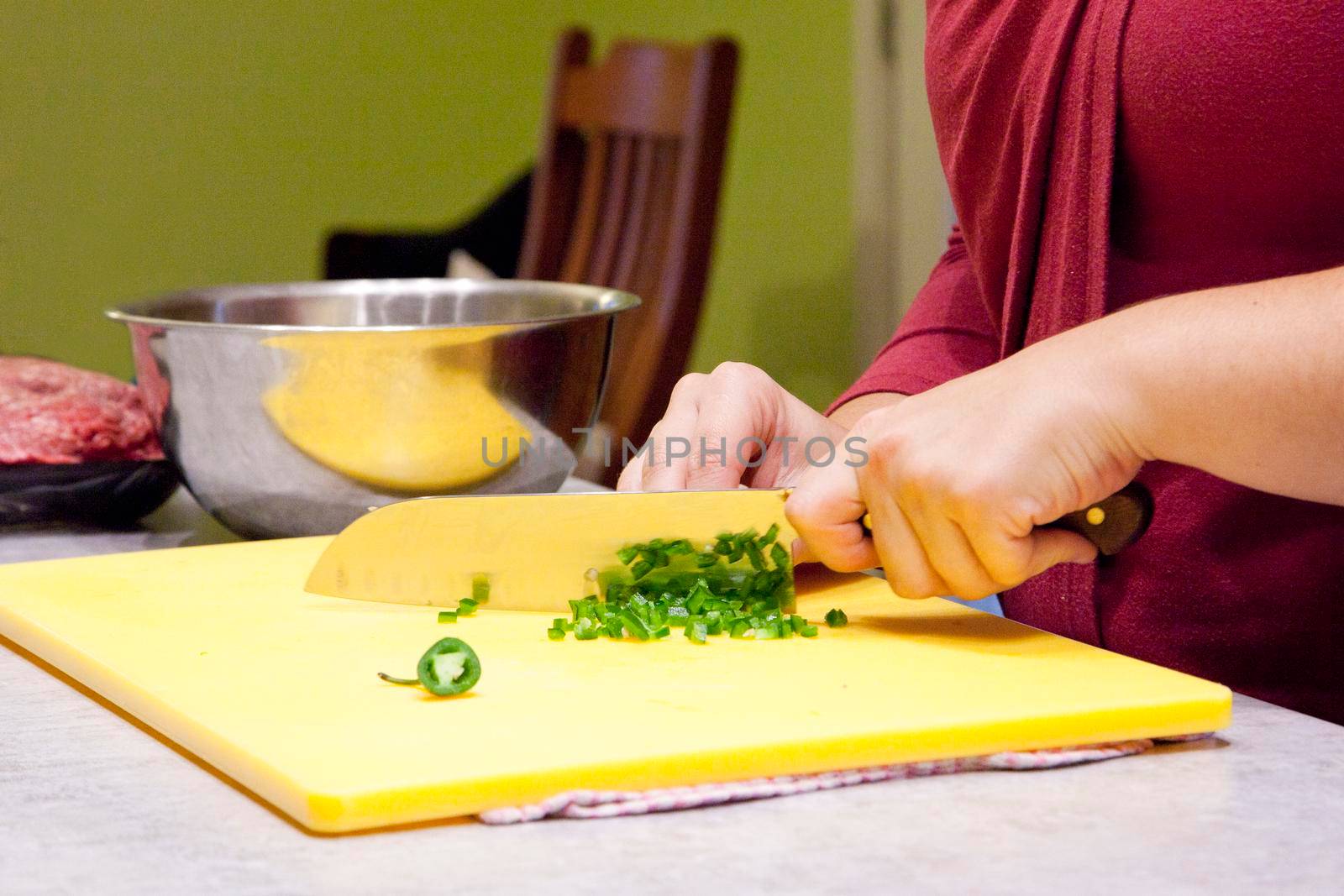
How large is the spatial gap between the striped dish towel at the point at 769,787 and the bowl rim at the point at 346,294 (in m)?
0.48

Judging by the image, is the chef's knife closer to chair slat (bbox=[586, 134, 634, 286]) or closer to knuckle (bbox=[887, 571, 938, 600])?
knuckle (bbox=[887, 571, 938, 600])

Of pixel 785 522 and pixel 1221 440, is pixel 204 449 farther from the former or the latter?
pixel 1221 440

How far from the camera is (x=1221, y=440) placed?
0.72 meters

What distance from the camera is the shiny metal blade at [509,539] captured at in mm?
890

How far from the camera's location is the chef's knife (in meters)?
0.89

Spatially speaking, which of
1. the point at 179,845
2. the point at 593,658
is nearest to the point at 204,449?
the point at 593,658

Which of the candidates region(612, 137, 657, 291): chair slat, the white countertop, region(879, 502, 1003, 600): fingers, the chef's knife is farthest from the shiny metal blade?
region(612, 137, 657, 291): chair slat

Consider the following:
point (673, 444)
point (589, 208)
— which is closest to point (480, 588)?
point (673, 444)

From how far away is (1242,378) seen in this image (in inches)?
27.5

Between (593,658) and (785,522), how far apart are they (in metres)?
0.16

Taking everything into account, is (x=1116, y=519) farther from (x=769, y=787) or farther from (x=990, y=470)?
(x=769, y=787)

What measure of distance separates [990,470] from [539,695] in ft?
0.81

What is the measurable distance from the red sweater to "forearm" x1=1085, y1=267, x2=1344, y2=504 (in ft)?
0.49

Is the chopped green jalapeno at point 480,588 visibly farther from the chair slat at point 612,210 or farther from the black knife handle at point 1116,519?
the chair slat at point 612,210
